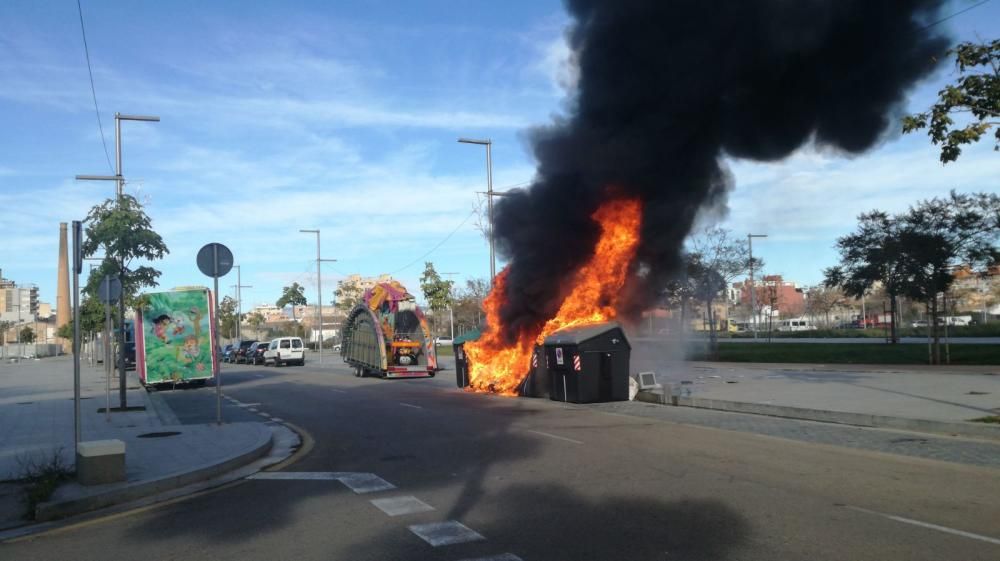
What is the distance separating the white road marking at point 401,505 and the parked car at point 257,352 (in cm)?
4346

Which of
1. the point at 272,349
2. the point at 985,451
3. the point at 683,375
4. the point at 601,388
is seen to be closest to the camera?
the point at 985,451

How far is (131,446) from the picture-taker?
35.2ft

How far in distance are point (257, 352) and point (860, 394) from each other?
4150 cm

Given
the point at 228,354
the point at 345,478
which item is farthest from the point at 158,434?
the point at 228,354

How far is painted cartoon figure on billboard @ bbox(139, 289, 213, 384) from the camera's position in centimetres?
2388

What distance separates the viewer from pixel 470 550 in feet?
17.7

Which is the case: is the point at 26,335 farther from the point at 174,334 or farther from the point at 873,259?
the point at 873,259

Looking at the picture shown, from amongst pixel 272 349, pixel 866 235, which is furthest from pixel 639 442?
pixel 272 349

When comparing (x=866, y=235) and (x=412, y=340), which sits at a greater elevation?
(x=866, y=235)

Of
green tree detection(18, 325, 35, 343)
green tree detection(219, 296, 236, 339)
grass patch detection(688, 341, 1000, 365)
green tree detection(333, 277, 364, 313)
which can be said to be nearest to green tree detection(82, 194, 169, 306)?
grass patch detection(688, 341, 1000, 365)

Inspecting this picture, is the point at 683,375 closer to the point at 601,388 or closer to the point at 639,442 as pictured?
the point at 601,388

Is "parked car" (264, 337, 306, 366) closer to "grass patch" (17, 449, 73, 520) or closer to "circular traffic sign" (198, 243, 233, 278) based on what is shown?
"circular traffic sign" (198, 243, 233, 278)

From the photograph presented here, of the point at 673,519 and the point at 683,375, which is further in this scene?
the point at 683,375

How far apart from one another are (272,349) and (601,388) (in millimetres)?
32674
